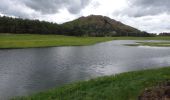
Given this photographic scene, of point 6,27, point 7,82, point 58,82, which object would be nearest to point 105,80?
point 58,82

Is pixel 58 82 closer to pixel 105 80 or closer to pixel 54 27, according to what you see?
pixel 105 80

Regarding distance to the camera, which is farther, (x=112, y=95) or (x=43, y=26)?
(x=43, y=26)

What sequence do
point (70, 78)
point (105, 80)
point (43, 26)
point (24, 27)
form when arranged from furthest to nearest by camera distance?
point (43, 26) < point (24, 27) < point (70, 78) < point (105, 80)

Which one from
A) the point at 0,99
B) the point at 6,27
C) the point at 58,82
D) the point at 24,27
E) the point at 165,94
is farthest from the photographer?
the point at 24,27

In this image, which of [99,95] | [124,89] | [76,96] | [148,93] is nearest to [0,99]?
[76,96]

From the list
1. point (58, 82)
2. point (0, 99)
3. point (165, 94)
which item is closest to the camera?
point (165, 94)

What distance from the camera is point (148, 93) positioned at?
13.1 m

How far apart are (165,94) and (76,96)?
19.3 feet

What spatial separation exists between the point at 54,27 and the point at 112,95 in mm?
165563

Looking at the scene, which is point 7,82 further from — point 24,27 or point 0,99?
point 24,27

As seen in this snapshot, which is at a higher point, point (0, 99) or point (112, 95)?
point (112, 95)

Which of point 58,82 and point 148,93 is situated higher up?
point 148,93

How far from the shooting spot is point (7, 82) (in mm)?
25719

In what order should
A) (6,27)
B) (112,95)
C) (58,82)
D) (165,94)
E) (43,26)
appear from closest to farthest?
(165,94) → (112,95) → (58,82) → (6,27) → (43,26)
